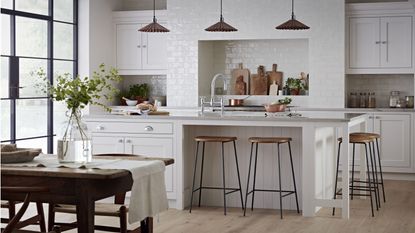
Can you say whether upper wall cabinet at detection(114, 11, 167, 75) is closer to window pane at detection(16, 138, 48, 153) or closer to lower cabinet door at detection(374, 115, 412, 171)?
window pane at detection(16, 138, 48, 153)

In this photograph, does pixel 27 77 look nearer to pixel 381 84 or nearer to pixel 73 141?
pixel 73 141

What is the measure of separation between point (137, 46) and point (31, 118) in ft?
7.69

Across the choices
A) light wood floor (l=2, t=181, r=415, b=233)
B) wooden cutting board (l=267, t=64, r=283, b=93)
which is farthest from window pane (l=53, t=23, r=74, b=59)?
light wood floor (l=2, t=181, r=415, b=233)

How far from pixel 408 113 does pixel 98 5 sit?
4781 mm

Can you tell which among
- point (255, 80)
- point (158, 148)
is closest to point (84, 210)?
point (158, 148)

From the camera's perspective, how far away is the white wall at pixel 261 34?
9711 millimetres

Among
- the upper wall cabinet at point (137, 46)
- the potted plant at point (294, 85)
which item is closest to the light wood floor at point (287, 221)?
the potted plant at point (294, 85)

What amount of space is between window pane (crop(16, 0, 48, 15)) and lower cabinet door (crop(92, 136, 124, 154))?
2440 millimetres

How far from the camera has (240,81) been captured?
34.8ft

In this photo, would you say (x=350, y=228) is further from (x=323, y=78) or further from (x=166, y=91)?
(x=166, y=91)

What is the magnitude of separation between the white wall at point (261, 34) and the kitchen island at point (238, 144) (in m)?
2.32

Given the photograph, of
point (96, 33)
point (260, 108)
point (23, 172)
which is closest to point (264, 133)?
point (260, 108)

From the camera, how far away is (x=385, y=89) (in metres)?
10.2

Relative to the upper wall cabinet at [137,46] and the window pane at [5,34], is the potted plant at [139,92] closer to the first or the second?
the upper wall cabinet at [137,46]
